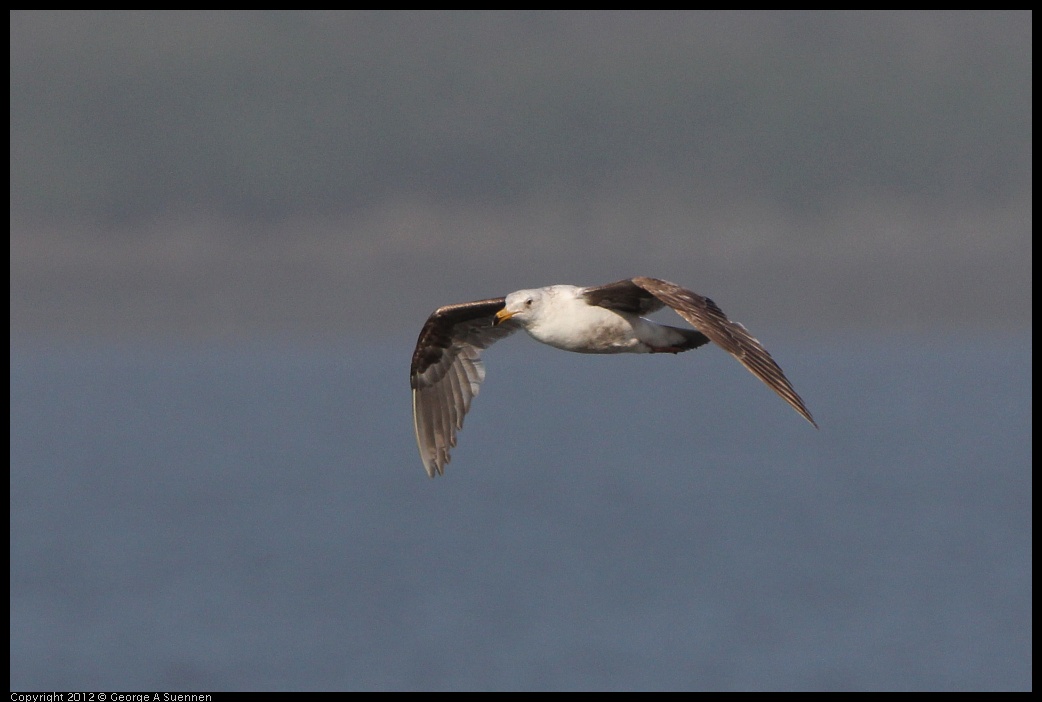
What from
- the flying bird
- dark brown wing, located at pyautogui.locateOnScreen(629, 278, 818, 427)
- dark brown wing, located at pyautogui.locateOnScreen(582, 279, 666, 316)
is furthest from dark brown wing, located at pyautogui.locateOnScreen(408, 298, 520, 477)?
dark brown wing, located at pyautogui.locateOnScreen(629, 278, 818, 427)

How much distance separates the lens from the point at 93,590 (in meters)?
124

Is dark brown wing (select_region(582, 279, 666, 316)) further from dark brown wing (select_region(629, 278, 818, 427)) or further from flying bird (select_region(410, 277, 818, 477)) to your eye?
dark brown wing (select_region(629, 278, 818, 427))

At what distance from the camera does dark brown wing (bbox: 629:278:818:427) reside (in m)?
20.1

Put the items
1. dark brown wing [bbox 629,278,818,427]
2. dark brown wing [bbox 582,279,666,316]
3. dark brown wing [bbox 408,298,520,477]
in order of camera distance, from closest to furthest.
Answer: dark brown wing [bbox 629,278,818,427] → dark brown wing [bbox 582,279,666,316] → dark brown wing [bbox 408,298,520,477]

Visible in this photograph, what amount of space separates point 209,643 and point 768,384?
90.4 metres

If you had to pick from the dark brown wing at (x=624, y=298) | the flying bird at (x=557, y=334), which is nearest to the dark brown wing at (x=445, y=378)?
the flying bird at (x=557, y=334)

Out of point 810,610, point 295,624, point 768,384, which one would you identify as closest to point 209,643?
point 295,624

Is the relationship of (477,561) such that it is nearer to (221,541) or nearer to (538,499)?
(221,541)

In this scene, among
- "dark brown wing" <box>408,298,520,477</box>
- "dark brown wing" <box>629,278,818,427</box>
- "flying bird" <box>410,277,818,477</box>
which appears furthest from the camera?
"dark brown wing" <box>408,298,520,477</box>

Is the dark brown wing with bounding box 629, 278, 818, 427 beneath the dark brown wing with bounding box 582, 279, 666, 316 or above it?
beneath

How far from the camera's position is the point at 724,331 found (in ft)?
70.3

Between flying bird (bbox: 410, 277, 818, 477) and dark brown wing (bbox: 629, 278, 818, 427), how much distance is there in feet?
0.04

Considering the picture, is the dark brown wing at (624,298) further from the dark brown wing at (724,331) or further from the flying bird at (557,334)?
the dark brown wing at (724,331)

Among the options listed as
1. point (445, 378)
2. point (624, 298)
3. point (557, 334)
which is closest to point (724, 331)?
point (624, 298)
